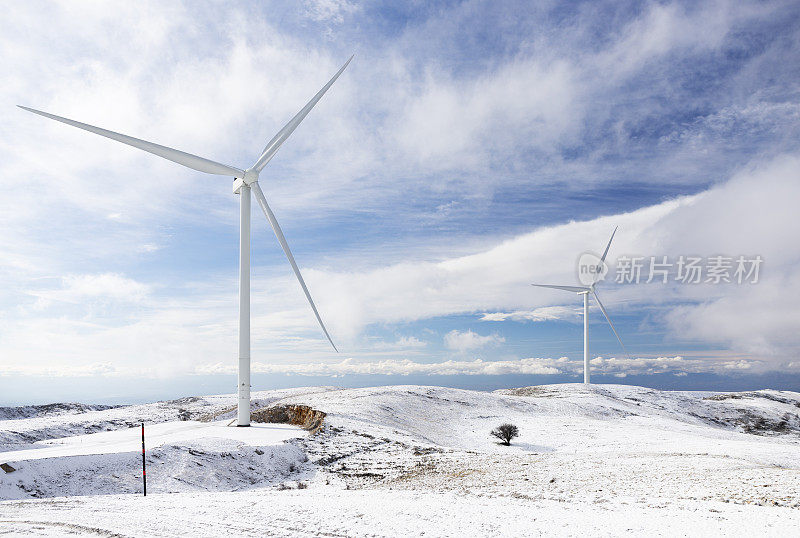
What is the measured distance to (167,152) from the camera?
31672 millimetres

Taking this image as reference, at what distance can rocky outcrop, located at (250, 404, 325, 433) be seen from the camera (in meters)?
33.3

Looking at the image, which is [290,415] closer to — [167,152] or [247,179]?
[247,179]

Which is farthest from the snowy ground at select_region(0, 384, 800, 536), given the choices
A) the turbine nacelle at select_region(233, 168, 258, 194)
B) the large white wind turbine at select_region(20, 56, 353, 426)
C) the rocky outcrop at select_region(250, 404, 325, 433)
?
the turbine nacelle at select_region(233, 168, 258, 194)

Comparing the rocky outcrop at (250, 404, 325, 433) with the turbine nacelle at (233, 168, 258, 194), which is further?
the turbine nacelle at (233, 168, 258, 194)

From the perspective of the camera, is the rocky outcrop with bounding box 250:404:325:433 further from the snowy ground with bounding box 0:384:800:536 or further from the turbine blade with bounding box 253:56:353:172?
the turbine blade with bounding box 253:56:353:172

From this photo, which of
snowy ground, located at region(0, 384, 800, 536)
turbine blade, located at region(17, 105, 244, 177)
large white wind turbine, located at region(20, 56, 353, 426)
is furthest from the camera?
large white wind turbine, located at region(20, 56, 353, 426)

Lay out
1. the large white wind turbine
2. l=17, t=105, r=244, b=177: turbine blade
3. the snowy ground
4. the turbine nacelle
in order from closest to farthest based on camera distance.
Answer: the snowy ground < l=17, t=105, r=244, b=177: turbine blade < the large white wind turbine < the turbine nacelle

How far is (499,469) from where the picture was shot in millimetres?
19344

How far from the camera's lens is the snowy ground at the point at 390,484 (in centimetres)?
1155

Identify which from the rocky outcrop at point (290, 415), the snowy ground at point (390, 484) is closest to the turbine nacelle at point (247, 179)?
the snowy ground at point (390, 484)

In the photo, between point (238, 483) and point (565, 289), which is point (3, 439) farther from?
point (565, 289)

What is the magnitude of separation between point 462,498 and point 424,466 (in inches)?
294

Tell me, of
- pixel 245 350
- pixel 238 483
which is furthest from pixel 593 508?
pixel 245 350

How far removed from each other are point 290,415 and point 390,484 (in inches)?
745
